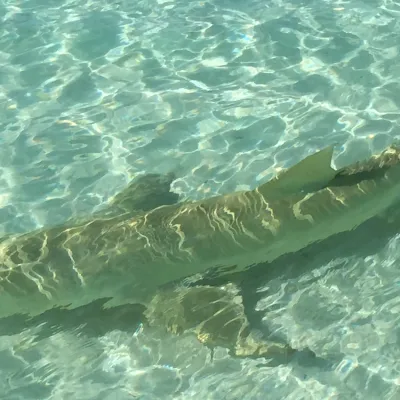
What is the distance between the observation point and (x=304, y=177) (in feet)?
16.5

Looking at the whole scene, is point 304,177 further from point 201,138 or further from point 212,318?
point 201,138

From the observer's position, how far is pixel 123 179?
247 inches

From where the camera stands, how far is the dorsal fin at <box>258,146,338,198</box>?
4.94 metres

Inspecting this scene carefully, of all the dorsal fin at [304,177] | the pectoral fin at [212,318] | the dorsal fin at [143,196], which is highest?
the dorsal fin at [304,177]

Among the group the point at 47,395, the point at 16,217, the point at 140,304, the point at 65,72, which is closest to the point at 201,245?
the point at 140,304

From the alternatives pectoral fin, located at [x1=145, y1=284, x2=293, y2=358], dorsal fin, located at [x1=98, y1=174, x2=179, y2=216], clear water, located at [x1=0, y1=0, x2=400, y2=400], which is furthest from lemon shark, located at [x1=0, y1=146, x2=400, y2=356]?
dorsal fin, located at [x1=98, y1=174, x2=179, y2=216]

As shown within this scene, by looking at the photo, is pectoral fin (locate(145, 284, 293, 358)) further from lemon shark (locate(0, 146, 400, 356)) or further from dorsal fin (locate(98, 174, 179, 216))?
dorsal fin (locate(98, 174, 179, 216))

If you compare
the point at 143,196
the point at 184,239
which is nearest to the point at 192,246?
the point at 184,239

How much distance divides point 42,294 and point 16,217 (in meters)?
1.25

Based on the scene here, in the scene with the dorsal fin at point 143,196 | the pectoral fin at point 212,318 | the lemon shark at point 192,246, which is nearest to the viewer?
the pectoral fin at point 212,318

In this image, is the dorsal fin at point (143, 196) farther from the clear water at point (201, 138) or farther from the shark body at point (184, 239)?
the shark body at point (184, 239)

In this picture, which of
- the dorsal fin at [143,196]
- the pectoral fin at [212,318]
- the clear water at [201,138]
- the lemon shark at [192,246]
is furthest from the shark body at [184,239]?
the dorsal fin at [143,196]

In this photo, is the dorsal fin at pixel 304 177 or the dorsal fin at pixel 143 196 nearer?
the dorsal fin at pixel 304 177

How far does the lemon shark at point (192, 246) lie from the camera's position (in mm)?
4859
